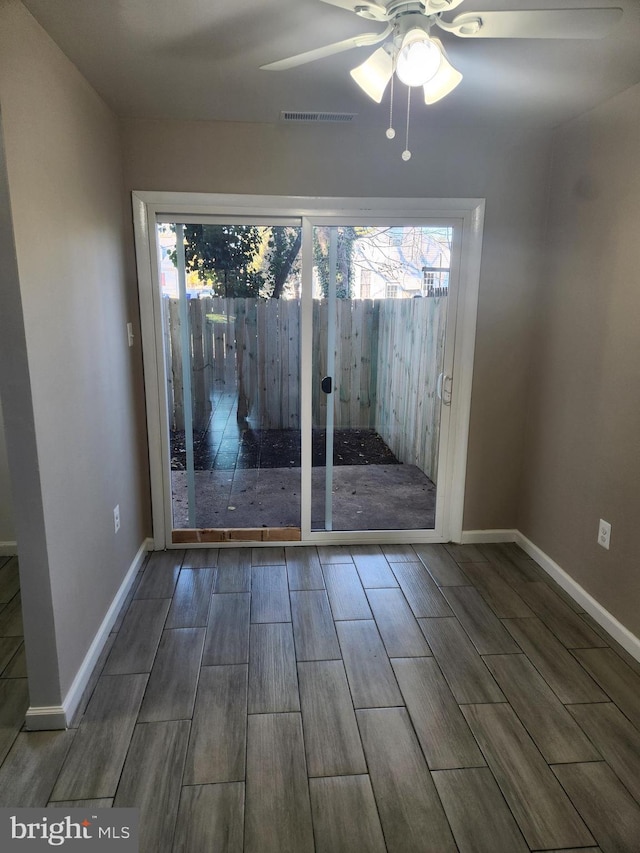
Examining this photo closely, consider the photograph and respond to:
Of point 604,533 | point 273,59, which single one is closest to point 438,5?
point 273,59

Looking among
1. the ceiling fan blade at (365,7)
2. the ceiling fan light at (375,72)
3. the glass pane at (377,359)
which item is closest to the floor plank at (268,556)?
the glass pane at (377,359)

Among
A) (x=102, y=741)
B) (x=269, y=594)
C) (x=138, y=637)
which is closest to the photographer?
(x=102, y=741)

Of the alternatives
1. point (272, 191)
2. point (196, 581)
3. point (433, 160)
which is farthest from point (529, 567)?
point (272, 191)

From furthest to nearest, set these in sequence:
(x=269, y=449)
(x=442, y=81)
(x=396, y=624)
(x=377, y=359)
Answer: (x=269, y=449), (x=377, y=359), (x=396, y=624), (x=442, y=81)

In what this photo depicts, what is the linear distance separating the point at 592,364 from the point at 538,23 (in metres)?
1.62

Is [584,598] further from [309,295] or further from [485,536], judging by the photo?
[309,295]

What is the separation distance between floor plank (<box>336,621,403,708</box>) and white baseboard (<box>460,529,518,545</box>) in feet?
3.70

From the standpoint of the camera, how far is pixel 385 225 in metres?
3.10

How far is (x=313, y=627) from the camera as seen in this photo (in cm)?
252

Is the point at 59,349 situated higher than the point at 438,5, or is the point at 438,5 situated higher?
the point at 438,5

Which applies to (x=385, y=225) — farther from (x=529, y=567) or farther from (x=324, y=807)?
(x=324, y=807)

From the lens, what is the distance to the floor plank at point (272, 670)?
2037 millimetres

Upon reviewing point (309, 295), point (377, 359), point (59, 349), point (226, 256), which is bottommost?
point (377, 359)

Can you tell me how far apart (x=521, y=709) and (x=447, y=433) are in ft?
5.46
